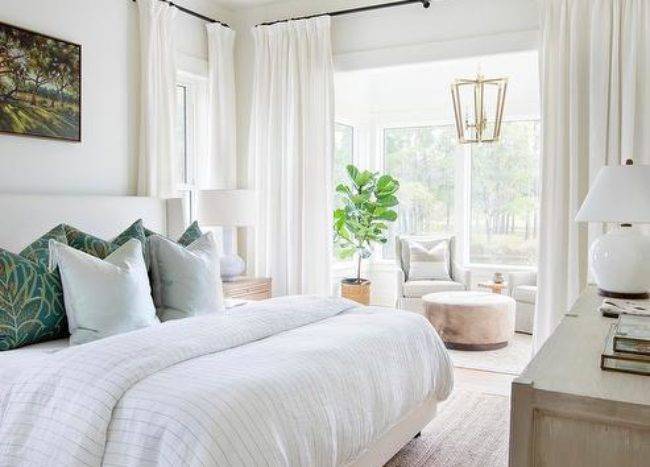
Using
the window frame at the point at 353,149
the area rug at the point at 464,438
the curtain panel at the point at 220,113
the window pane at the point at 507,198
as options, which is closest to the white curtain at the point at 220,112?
the curtain panel at the point at 220,113

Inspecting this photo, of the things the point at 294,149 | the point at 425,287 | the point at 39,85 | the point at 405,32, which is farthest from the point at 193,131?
the point at 425,287

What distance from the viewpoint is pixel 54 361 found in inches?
75.4

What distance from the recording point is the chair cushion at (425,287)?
582cm

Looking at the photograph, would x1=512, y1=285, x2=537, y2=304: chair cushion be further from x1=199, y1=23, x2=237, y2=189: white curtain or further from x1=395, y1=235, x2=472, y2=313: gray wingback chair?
x1=199, y1=23, x2=237, y2=189: white curtain

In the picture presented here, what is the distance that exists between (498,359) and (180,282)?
2753mm

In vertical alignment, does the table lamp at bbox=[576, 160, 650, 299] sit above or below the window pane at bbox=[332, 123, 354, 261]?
below

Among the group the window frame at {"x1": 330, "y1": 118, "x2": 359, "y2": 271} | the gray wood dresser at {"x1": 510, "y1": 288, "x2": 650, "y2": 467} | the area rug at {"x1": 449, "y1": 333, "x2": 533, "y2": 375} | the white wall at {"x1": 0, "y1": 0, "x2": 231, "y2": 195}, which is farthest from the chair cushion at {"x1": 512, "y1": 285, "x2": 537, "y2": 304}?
the gray wood dresser at {"x1": 510, "y1": 288, "x2": 650, "y2": 467}

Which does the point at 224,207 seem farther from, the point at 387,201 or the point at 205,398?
the point at 205,398

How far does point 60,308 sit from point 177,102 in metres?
2.54

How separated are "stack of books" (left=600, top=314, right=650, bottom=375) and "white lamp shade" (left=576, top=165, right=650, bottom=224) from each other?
2.77ft

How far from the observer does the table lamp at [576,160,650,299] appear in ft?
8.09

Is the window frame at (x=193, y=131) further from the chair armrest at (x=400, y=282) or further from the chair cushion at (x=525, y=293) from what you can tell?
the chair cushion at (x=525, y=293)

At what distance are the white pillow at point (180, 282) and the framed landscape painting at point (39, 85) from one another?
3.40 feet

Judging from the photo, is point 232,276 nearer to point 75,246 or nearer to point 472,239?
point 75,246
